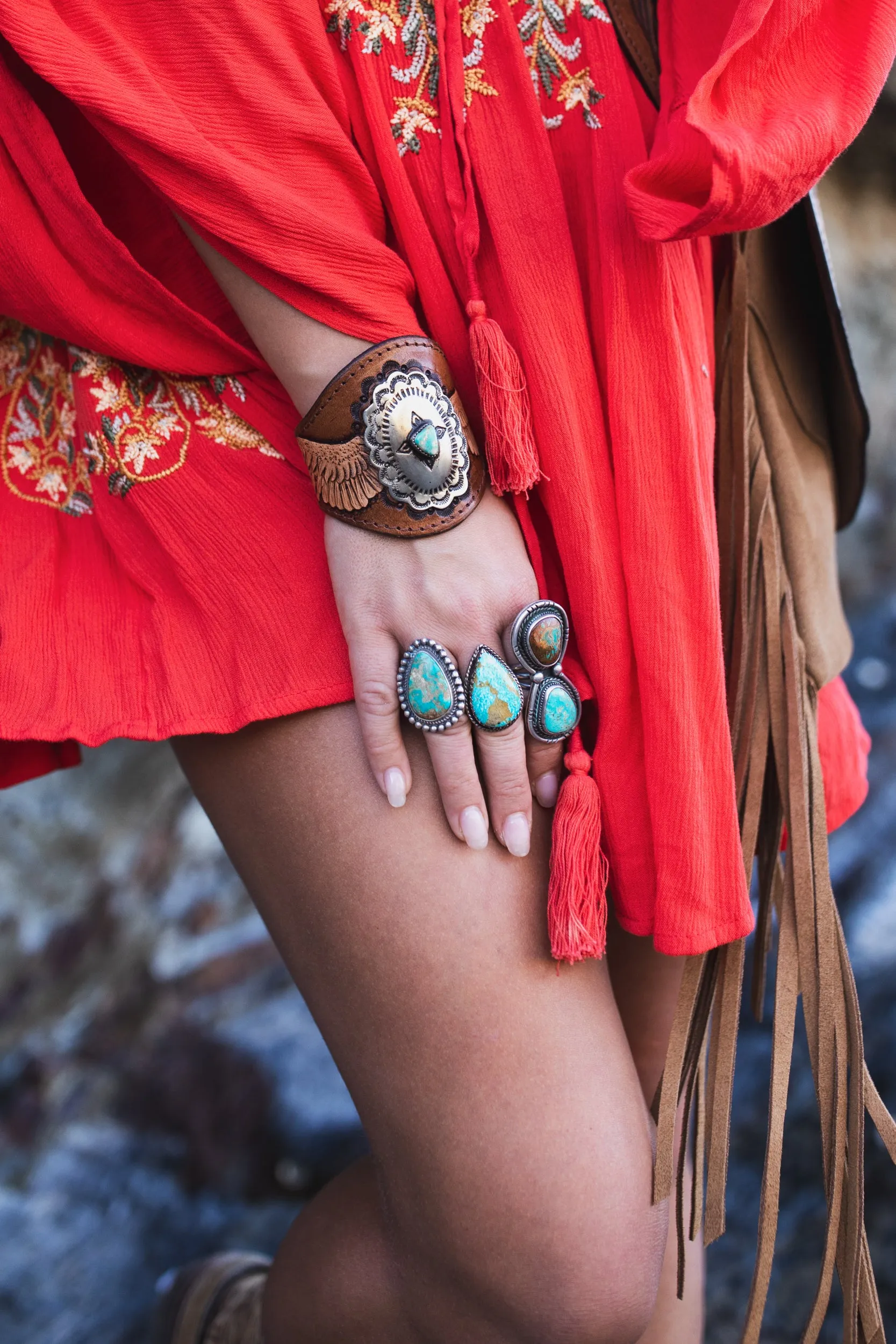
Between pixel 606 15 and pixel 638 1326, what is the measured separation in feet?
3.25

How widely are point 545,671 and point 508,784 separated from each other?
0.09 m

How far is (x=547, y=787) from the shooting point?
0.79 metres

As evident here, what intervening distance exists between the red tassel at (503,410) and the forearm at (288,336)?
0.08 m

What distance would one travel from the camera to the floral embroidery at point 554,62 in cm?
77

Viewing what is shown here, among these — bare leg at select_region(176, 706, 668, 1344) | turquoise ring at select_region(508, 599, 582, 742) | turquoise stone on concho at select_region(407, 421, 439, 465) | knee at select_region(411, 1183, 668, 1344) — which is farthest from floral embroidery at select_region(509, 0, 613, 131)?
knee at select_region(411, 1183, 668, 1344)

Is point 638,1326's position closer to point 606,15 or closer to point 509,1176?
point 509,1176

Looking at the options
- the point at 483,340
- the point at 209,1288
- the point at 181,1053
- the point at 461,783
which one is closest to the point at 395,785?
the point at 461,783

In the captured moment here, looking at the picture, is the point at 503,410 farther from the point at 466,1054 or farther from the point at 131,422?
the point at 466,1054

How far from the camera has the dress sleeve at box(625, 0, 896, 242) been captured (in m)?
0.63

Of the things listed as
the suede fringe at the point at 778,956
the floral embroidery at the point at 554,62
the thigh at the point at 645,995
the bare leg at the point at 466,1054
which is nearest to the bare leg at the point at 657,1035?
the thigh at the point at 645,995

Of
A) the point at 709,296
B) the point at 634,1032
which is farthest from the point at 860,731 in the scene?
the point at 709,296

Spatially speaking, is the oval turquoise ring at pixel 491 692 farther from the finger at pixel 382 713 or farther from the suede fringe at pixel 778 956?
the suede fringe at pixel 778 956

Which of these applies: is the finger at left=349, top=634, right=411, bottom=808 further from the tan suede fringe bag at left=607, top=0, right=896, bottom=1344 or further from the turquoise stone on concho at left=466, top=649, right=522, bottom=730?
the tan suede fringe bag at left=607, top=0, right=896, bottom=1344

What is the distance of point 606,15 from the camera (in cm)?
78
